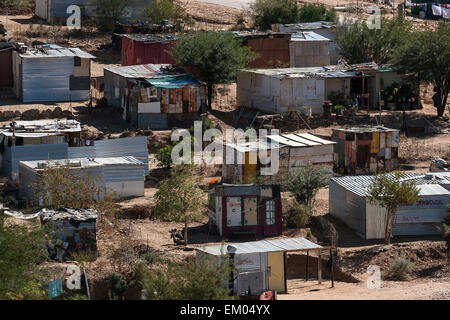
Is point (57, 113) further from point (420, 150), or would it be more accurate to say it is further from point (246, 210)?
point (420, 150)

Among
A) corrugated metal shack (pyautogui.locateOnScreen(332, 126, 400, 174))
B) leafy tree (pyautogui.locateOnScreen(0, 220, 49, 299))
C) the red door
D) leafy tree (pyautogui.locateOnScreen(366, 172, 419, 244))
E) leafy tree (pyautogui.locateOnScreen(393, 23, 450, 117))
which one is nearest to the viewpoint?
leafy tree (pyautogui.locateOnScreen(0, 220, 49, 299))

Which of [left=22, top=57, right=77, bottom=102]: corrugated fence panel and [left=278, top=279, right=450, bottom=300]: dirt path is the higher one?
[left=22, top=57, right=77, bottom=102]: corrugated fence panel

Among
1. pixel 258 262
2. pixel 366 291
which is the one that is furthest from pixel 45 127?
pixel 366 291

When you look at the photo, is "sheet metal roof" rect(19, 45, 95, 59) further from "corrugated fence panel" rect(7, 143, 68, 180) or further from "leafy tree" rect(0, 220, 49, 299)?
"leafy tree" rect(0, 220, 49, 299)

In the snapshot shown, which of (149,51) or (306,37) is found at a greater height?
(306,37)

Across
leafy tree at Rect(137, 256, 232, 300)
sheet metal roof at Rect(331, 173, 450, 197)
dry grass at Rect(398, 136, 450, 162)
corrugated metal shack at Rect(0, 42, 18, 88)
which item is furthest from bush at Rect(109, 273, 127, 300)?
corrugated metal shack at Rect(0, 42, 18, 88)

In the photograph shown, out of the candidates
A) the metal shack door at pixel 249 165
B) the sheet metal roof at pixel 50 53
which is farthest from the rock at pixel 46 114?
the metal shack door at pixel 249 165

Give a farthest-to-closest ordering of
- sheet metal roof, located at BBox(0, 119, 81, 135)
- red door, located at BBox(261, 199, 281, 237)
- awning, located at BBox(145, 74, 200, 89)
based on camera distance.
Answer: awning, located at BBox(145, 74, 200, 89)
sheet metal roof, located at BBox(0, 119, 81, 135)
red door, located at BBox(261, 199, 281, 237)

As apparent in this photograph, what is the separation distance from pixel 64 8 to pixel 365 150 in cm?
2279

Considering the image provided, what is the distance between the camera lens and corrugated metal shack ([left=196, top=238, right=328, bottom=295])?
64.3 feet

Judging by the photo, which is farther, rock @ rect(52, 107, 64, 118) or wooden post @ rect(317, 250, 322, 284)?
rock @ rect(52, 107, 64, 118)

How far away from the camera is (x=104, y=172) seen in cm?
2598

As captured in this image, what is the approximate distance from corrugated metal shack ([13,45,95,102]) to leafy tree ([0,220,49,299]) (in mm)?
17956

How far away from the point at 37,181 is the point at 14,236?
20.8ft
